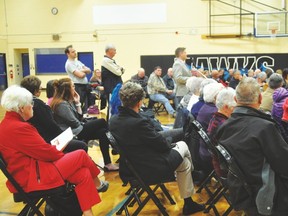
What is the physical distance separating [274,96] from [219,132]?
1.91 metres

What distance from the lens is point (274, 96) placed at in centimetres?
399

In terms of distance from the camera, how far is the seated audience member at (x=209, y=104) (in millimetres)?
3246

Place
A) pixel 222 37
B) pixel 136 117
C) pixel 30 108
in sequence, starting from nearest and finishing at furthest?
pixel 30 108 → pixel 136 117 → pixel 222 37

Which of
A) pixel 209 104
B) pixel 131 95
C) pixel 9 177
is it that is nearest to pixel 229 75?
pixel 209 104

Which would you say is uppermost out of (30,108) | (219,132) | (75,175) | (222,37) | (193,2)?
(193,2)

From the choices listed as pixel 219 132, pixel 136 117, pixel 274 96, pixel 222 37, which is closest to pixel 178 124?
pixel 274 96

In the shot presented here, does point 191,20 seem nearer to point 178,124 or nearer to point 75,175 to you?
point 178,124

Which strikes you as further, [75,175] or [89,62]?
[89,62]

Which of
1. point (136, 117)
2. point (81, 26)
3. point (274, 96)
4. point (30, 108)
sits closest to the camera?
point (30, 108)

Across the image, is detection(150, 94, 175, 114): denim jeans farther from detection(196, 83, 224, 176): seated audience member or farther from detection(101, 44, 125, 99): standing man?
detection(196, 83, 224, 176): seated audience member

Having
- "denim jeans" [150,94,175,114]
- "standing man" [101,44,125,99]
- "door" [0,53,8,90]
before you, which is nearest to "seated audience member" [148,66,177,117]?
"denim jeans" [150,94,175,114]

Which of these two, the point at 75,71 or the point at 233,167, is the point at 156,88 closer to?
the point at 75,71

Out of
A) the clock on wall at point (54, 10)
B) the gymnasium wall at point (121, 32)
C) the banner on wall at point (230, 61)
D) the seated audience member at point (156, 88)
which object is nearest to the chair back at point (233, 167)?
the seated audience member at point (156, 88)

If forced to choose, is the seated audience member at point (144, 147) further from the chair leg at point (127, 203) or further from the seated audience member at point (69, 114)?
the seated audience member at point (69, 114)
